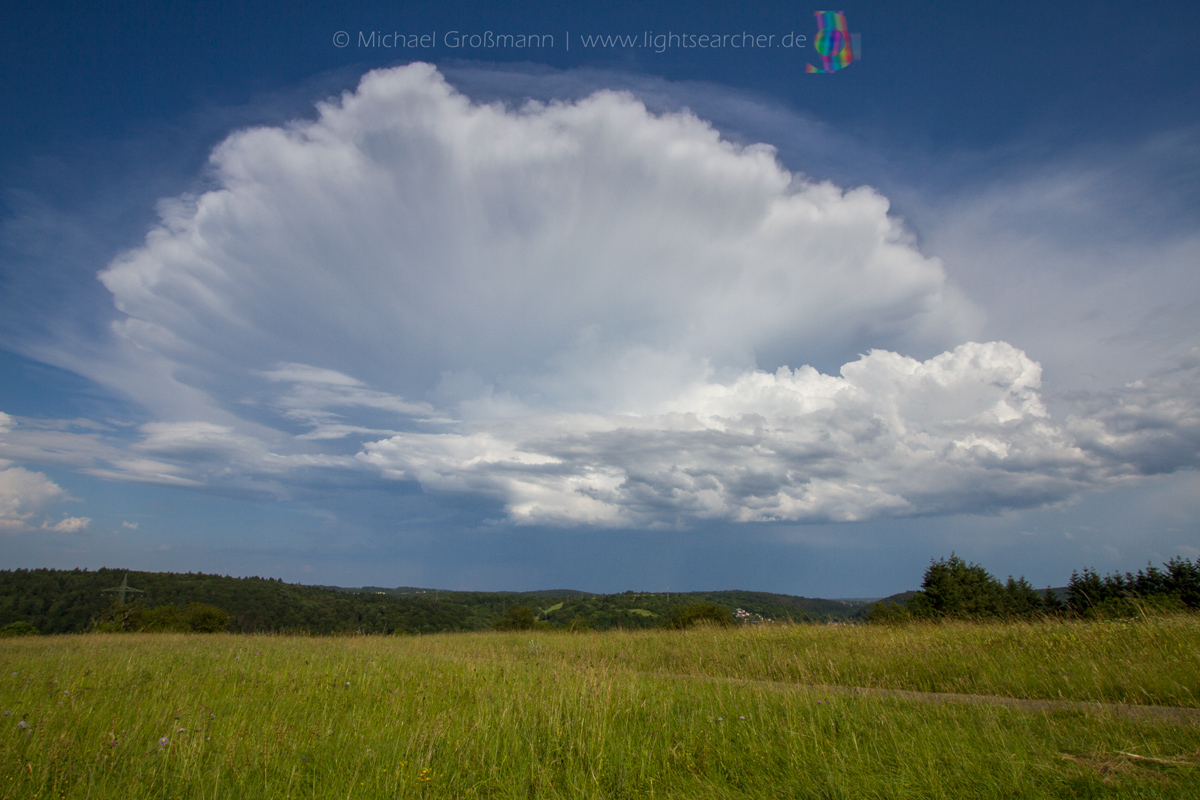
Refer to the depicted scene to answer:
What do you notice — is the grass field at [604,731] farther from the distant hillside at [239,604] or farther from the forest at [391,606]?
the distant hillside at [239,604]

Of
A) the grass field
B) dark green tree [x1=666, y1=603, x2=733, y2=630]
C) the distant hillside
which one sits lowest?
the distant hillside

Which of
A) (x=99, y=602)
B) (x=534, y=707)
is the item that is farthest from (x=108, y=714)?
(x=99, y=602)

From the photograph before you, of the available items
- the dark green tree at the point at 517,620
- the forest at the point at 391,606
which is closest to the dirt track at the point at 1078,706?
the forest at the point at 391,606

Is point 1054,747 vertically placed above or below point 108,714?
above

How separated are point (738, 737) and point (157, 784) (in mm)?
5417

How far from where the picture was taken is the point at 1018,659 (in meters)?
9.34

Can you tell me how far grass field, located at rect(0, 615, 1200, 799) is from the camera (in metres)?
4.09

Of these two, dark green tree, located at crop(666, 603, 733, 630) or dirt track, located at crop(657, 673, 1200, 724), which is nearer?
dirt track, located at crop(657, 673, 1200, 724)

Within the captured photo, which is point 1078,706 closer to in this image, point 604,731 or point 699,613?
point 604,731

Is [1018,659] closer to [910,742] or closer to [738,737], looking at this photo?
[910,742]

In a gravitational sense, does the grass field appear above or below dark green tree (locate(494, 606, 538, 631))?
above

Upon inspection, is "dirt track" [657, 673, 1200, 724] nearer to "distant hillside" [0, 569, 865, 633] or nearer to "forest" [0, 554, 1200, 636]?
"forest" [0, 554, 1200, 636]

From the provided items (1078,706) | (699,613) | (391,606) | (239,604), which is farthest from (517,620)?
(239,604)

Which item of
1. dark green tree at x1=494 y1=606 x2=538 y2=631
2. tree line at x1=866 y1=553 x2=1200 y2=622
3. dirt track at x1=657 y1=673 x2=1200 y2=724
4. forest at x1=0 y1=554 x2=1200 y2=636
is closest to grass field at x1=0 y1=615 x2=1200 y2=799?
dirt track at x1=657 y1=673 x2=1200 y2=724
